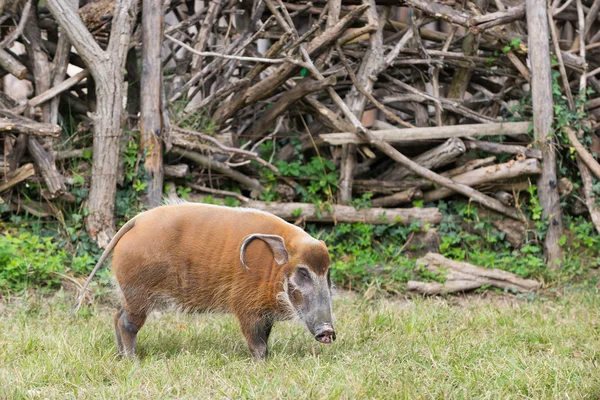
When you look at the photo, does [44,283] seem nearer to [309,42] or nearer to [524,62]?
[309,42]

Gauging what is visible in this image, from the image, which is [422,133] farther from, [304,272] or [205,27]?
[304,272]

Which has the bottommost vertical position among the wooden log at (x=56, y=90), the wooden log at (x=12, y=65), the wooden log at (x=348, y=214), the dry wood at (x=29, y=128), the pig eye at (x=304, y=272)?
the wooden log at (x=348, y=214)

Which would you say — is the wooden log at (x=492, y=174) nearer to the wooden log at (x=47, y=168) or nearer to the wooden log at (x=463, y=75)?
the wooden log at (x=463, y=75)

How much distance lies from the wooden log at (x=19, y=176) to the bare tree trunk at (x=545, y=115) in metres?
4.77

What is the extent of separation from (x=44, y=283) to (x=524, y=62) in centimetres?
508

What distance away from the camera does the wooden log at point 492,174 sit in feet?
25.7

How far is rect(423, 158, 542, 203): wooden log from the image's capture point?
7.84 m

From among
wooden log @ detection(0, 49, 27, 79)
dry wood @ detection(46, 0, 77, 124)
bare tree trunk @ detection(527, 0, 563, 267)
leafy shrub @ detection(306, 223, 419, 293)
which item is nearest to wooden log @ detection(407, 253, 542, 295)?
leafy shrub @ detection(306, 223, 419, 293)

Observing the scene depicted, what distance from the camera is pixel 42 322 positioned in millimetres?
6039

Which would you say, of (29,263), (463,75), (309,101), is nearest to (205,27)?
(309,101)

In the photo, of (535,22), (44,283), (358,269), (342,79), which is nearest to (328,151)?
(342,79)

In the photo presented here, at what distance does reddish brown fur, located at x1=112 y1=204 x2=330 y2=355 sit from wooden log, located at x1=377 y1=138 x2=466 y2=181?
10.4ft

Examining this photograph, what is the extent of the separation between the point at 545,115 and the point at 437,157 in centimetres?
111

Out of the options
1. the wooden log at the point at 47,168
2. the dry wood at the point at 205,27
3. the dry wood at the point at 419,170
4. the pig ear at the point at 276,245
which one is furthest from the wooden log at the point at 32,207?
the pig ear at the point at 276,245
